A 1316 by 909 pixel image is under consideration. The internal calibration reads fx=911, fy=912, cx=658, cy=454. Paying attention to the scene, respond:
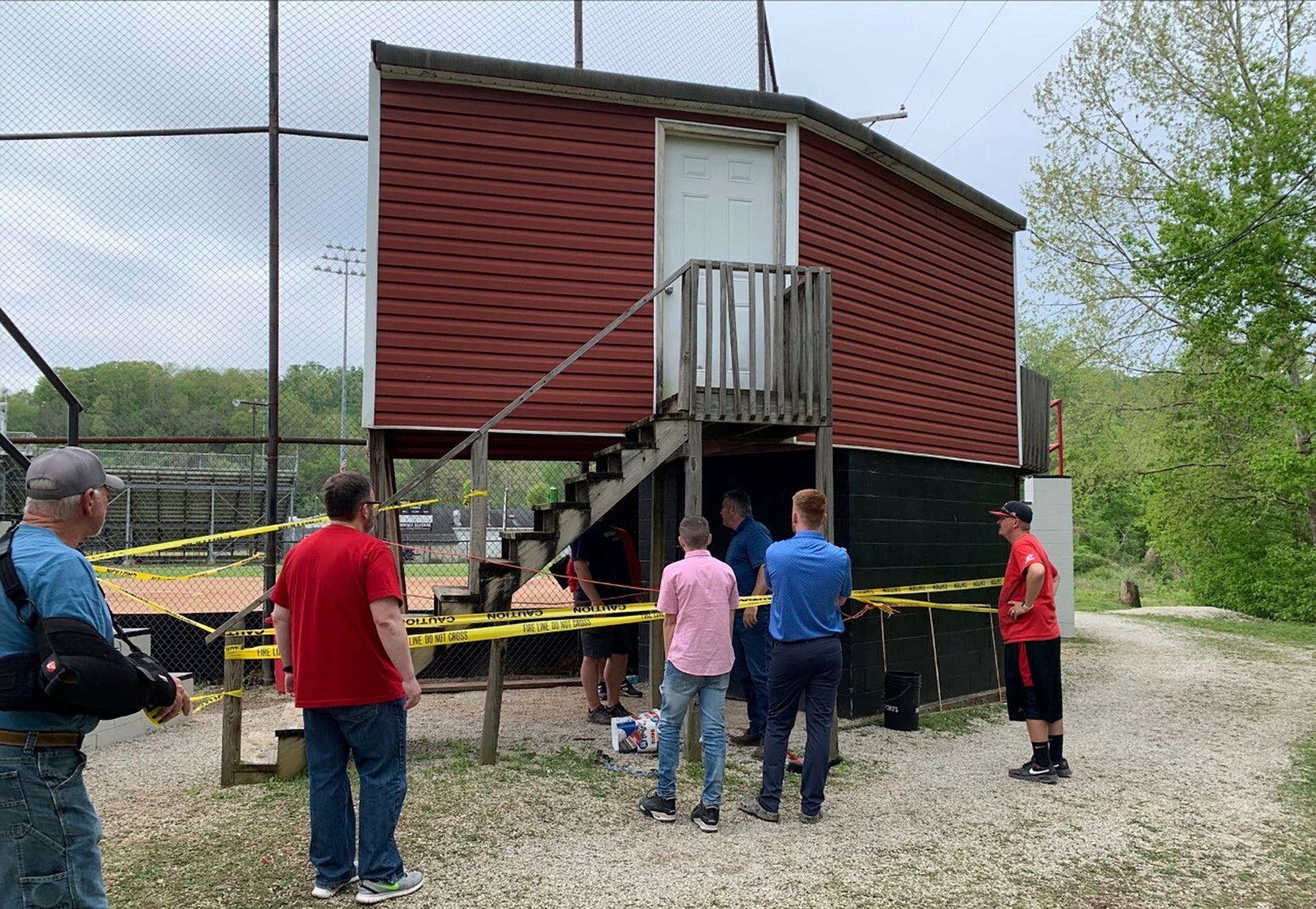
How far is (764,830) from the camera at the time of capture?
5.01 meters

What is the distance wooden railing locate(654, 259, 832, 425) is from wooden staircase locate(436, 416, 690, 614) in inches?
10.1

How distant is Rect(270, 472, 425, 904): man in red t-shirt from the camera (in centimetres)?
380

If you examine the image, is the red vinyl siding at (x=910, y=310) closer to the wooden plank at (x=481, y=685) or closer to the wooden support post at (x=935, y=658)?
the wooden support post at (x=935, y=658)

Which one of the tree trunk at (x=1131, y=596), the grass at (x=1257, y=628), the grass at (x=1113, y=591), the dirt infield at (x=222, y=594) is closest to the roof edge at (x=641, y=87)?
the dirt infield at (x=222, y=594)

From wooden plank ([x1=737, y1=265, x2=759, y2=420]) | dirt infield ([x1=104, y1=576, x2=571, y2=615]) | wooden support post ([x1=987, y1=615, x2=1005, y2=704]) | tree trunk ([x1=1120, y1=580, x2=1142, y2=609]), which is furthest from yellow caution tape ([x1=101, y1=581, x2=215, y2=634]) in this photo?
tree trunk ([x1=1120, y1=580, x2=1142, y2=609])

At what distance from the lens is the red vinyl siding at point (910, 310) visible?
27.4 ft

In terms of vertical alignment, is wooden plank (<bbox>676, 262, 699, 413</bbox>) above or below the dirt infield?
above

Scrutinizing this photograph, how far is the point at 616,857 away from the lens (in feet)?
15.0

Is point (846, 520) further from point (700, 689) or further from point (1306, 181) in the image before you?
point (1306, 181)

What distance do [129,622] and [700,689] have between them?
6.22 m

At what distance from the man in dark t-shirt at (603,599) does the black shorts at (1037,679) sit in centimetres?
301

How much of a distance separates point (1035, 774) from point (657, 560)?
360 centimetres

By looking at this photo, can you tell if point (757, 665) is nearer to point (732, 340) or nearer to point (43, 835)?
point (732, 340)

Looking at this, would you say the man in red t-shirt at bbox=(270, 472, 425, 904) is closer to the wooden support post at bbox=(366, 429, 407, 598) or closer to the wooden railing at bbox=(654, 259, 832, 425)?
the wooden railing at bbox=(654, 259, 832, 425)
